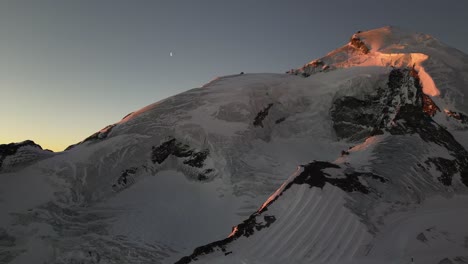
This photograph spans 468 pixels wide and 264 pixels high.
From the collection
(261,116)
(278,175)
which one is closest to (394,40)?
(261,116)

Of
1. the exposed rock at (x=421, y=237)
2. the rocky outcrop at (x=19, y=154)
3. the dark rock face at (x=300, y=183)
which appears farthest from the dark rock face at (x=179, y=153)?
the exposed rock at (x=421, y=237)

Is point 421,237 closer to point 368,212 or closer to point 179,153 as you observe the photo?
point 368,212

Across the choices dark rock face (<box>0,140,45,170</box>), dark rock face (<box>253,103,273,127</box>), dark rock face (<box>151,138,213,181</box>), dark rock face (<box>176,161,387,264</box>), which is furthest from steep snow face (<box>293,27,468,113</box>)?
dark rock face (<box>0,140,45,170</box>)

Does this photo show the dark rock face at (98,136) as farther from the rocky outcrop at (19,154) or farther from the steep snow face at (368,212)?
the steep snow face at (368,212)

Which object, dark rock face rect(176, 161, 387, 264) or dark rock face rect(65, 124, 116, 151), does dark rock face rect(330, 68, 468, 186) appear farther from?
dark rock face rect(65, 124, 116, 151)

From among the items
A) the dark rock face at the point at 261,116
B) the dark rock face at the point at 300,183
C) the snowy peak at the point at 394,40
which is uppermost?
the snowy peak at the point at 394,40

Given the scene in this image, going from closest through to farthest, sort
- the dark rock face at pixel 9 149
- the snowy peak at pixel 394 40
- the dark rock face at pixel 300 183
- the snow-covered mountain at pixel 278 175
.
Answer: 1. the dark rock face at pixel 300 183
2. the snow-covered mountain at pixel 278 175
3. the dark rock face at pixel 9 149
4. the snowy peak at pixel 394 40

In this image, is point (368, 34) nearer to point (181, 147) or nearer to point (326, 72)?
point (326, 72)
